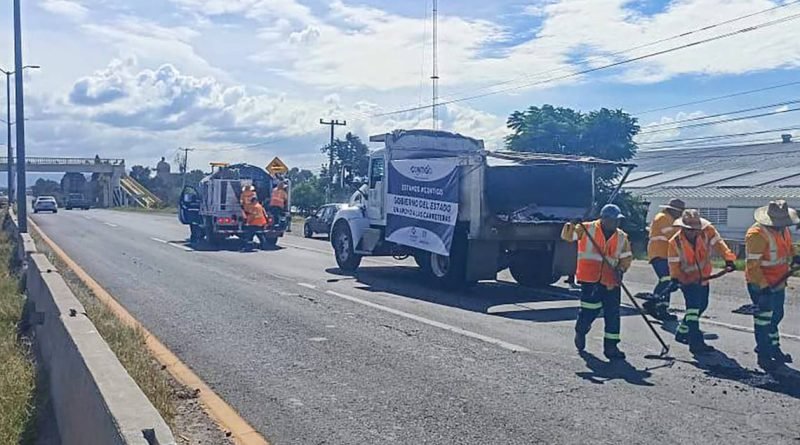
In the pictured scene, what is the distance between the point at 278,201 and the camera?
2706 cm

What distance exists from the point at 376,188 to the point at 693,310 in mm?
8997

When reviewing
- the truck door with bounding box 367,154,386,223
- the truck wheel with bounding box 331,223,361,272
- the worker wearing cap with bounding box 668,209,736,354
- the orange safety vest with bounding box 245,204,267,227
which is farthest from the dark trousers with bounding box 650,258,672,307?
the orange safety vest with bounding box 245,204,267,227

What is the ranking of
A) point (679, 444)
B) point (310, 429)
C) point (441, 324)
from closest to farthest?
point (679, 444)
point (310, 429)
point (441, 324)

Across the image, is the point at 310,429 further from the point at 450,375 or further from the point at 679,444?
the point at 679,444

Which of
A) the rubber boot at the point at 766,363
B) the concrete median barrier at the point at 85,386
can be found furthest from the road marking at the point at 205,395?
the rubber boot at the point at 766,363

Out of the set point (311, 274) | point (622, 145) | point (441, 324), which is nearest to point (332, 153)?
point (622, 145)

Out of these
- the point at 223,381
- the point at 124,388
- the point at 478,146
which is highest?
the point at 478,146

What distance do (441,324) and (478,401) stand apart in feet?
13.2

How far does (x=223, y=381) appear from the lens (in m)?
8.22

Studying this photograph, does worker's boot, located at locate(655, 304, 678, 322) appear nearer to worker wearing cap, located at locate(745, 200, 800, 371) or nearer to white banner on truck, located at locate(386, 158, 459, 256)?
worker wearing cap, located at locate(745, 200, 800, 371)

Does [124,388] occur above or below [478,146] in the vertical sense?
below

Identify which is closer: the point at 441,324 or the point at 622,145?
the point at 441,324

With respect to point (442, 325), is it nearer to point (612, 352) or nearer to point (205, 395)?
point (612, 352)

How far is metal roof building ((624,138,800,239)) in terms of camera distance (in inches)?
1665
